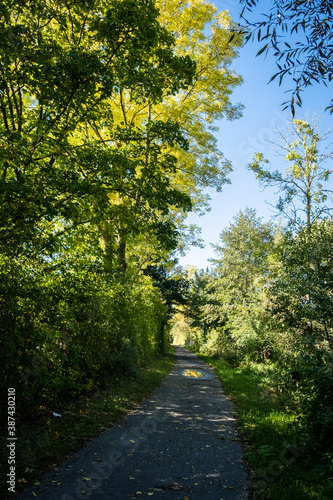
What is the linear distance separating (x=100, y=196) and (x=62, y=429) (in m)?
4.54

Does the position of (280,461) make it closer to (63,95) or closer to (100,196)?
(100,196)

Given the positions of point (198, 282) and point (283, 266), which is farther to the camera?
point (198, 282)

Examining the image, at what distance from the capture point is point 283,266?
29.0 ft

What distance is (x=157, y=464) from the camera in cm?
452

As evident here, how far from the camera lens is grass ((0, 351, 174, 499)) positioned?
4.11 meters

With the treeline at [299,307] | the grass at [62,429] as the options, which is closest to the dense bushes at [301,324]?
the treeline at [299,307]

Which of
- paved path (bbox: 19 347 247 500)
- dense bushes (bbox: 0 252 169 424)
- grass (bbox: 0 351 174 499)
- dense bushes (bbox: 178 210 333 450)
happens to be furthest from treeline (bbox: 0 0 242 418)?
dense bushes (bbox: 178 210 333 450)

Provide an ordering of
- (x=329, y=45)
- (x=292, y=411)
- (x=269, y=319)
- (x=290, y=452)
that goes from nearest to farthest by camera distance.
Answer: (x=329, y=45) → (x=290, y=452) → (x=292, y=411) → (x=269, y=319)

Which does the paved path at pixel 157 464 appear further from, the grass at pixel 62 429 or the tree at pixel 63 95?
the tree at pixel 63 95

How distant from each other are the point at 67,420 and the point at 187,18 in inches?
527

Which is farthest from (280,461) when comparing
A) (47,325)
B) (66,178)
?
(66,178)

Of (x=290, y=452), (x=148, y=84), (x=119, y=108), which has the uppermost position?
(x=119, y=108)

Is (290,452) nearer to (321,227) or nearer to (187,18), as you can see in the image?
(321,227)

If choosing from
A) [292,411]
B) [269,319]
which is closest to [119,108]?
[269,319]
